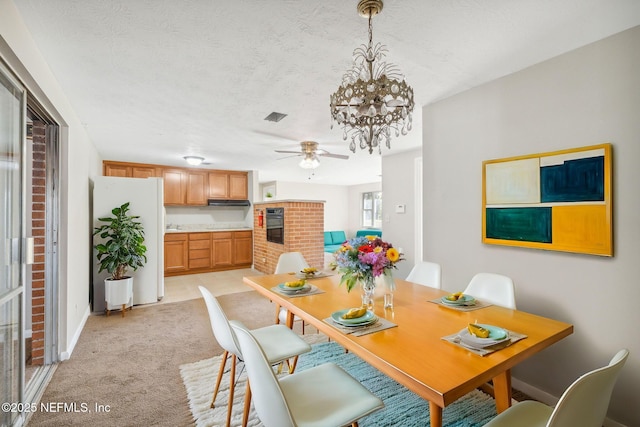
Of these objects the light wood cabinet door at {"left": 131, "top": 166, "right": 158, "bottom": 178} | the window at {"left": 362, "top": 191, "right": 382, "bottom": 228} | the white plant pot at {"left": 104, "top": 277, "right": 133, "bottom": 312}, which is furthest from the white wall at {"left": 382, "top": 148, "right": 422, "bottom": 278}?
the light wood cabinet door at {"left": 131, "top": 166, "right": 158, "bottom": 178}

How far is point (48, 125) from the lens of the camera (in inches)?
96.4

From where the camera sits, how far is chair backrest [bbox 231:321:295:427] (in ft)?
3.36

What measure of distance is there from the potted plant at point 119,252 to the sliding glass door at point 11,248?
6.55 ft

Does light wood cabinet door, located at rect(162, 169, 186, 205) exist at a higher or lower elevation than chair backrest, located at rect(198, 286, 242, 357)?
higher

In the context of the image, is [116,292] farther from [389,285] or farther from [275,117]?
[389,285]

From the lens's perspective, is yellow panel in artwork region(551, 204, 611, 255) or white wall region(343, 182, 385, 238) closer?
yellow panel in artwork region(551, 204, 611, 255)

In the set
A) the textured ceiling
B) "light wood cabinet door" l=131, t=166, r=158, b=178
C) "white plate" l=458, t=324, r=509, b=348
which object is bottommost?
"white plate" l=458, t=324, r=509, b=348

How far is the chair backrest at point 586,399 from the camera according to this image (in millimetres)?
869

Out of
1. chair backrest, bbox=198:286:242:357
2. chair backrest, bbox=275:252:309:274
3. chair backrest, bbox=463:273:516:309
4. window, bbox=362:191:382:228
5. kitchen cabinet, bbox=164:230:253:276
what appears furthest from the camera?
window, bbox=362:191:382:228

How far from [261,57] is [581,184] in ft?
7.11

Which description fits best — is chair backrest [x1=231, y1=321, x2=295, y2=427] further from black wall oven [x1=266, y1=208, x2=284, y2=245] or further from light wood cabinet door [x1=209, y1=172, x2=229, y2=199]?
light wood cabinet door [x1=209, y1=172, x2=229, y2=199]

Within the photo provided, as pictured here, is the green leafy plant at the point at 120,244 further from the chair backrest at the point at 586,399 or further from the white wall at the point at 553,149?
the chair backrest at the point at 586,399

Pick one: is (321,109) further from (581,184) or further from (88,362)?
(88,362)

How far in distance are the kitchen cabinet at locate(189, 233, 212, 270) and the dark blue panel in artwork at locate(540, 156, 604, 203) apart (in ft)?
18.4
